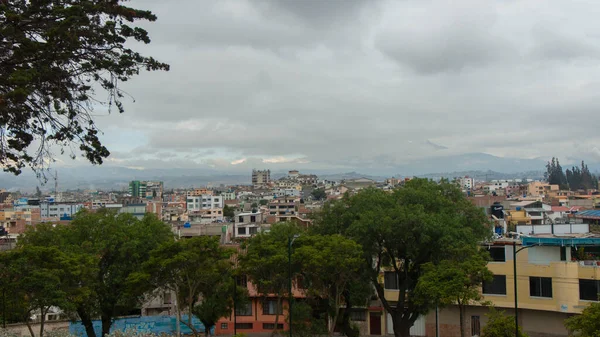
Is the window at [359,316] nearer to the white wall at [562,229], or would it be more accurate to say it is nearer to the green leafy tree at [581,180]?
the white wall at [562,229]

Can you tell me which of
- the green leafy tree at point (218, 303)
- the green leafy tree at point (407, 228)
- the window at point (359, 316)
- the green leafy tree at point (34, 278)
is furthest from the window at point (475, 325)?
the green leafy tree at point (34, 278)

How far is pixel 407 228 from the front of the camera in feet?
68.0

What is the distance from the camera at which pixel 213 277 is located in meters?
20.2

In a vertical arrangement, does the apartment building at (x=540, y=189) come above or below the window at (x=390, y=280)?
above

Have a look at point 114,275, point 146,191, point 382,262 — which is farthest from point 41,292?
point 146,191

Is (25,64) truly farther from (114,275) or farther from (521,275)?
(521,275)

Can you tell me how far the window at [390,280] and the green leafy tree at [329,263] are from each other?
21.8 feet

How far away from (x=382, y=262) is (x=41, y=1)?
16.5 meters

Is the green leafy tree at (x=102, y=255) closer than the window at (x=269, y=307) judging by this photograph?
Yes

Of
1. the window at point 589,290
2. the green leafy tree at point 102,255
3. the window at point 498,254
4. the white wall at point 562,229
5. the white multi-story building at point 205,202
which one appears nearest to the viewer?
the green leafy tree at point 102,255

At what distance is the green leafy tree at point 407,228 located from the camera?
67.9 ft

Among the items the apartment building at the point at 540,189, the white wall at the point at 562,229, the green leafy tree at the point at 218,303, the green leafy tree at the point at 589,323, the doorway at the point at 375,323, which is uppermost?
the apartment building at the point at 540,189

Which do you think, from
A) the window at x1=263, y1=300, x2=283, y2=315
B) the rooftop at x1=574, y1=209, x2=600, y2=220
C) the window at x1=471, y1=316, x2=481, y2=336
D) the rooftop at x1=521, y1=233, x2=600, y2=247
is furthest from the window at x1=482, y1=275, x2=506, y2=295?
the rooftop at x1=574, y1=209, x2=600, y2=220

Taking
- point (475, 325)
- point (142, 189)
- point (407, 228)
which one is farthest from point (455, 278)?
point (142, 189)
